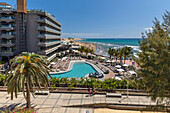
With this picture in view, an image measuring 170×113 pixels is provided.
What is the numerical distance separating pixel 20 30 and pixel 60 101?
31.7 m

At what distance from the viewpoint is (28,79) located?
12977 mm

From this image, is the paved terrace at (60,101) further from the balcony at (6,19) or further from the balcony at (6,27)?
the balcony at (6,19)

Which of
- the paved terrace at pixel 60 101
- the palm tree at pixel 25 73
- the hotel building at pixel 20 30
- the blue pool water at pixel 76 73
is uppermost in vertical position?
the hotel building at pixel 20 30

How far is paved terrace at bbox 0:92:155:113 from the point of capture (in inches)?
597

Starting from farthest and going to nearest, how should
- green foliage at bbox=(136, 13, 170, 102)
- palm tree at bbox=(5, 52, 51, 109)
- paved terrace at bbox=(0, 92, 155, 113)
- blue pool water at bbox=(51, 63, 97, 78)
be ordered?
blue pool water at bbox=(51, 63, 97, 78) < paved terrace at bbox=(0, 92, 155, 113) < palm tree at bbox=(5, 52, 51, 109) < green foliage at bbox=(136, 13, 170, 102)

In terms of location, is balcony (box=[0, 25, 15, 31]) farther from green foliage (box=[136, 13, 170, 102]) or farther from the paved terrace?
green foliage (box=[136, 13, 170, 102])

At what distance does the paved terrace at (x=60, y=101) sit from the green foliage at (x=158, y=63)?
25.2 feet

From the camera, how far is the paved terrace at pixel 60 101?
15156mm

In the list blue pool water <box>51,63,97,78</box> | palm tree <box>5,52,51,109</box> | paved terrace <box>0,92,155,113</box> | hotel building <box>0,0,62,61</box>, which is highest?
hotel building <box>0,0,62,61</box>

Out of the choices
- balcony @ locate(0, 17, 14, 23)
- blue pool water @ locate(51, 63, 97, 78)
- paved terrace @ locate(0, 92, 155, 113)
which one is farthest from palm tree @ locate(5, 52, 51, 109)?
balcony @ locate(0, 17, 14, 23)

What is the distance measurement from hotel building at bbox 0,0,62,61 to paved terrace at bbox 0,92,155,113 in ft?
76.8

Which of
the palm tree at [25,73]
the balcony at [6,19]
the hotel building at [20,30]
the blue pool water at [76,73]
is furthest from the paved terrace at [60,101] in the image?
the balcony at [6,19]

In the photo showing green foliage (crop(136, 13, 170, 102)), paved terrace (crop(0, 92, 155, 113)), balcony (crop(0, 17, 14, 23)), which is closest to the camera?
green foliage (crop(136, 13, 170, 102))

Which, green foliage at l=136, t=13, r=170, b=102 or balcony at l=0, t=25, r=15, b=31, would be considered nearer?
green foliage at l=136, t=13, r=170, b=102
